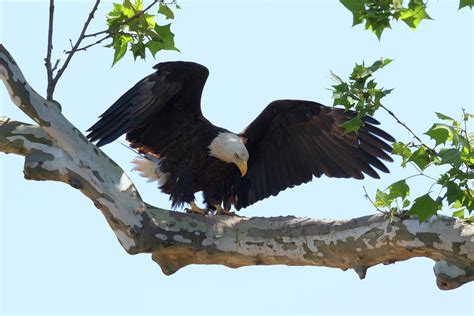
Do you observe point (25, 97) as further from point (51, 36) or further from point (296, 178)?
point (296, 178)

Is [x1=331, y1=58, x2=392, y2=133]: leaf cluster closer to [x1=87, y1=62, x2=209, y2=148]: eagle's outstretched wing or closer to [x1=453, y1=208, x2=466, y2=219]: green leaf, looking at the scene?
[x1=453, y1=208, x2=466, y2=219]: green leaf

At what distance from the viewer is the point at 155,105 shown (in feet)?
24.7

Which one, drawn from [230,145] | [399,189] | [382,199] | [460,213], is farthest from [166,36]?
[460,213]

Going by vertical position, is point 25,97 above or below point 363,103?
above

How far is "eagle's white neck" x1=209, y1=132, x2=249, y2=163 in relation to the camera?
25.6ft

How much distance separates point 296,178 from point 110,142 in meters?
1.68

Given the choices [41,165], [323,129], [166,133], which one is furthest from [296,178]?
[41,165]

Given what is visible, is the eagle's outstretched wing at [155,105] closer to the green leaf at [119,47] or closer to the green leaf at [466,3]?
the green leaf at [119,47]

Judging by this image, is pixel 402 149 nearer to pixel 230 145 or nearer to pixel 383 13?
pixel 383 13

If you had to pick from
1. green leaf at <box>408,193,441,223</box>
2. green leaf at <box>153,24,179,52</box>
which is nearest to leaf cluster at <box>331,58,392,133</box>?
green leaf at <box>408,193,441,223</box>

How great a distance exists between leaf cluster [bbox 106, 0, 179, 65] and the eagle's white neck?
1.52 m

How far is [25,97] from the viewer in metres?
6.18

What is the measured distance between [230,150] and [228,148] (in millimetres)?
24

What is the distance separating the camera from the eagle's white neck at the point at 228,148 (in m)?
7.80
